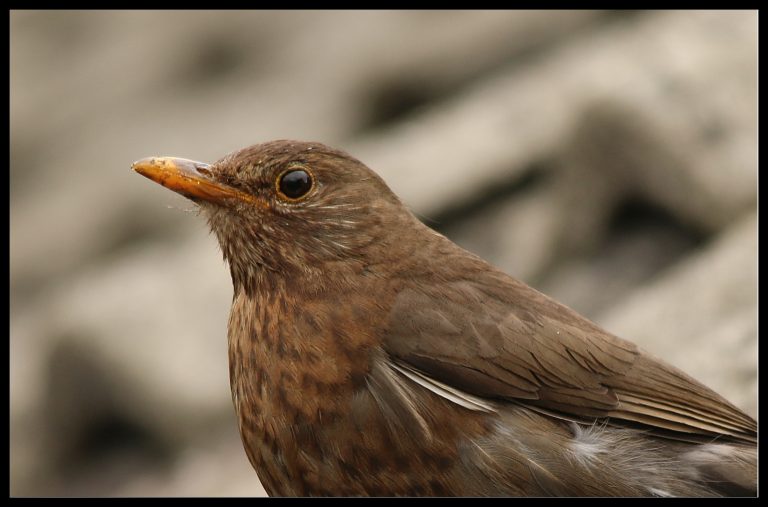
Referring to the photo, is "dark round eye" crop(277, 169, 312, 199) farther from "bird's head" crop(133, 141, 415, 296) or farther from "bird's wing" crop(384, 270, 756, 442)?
"bird's wing" crop(384, 270, 756, 442)

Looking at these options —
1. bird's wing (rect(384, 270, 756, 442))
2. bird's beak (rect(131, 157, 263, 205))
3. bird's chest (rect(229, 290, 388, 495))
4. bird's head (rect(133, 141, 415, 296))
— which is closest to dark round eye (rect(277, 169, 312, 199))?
bird's head (rect(133, 141, 415, 296))

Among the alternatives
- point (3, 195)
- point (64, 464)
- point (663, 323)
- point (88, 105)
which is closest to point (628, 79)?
point (663, 323)

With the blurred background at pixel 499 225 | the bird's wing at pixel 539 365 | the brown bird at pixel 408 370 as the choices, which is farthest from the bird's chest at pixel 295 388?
the blurred background at pixel 499 225

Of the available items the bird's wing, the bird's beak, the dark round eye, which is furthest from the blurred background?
the bird's wing

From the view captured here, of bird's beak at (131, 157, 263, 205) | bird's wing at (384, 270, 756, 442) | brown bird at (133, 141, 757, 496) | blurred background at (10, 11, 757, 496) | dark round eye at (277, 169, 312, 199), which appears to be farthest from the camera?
blurred background at (10, 11, 757, 496)

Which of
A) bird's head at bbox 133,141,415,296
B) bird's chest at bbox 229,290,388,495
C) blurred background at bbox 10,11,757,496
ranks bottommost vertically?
bird's chest at bbox 229,290,388,495

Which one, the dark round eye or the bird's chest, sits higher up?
the dark round eye

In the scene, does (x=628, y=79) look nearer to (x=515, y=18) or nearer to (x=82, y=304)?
(x=515, y=18)

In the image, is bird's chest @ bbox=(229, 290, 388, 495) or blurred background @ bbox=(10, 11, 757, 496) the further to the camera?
blurred background @ bbox=(10, 11, 757, 496)

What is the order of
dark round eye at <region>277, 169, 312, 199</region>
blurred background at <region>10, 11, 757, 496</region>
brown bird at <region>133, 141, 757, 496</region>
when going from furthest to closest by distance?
blurred background at <region>10, 11, 757, 496</region> → dark round eye at <region>277, 169, 312, 199</region> → brown bird at <region>133, 141, 757, 496</region>
